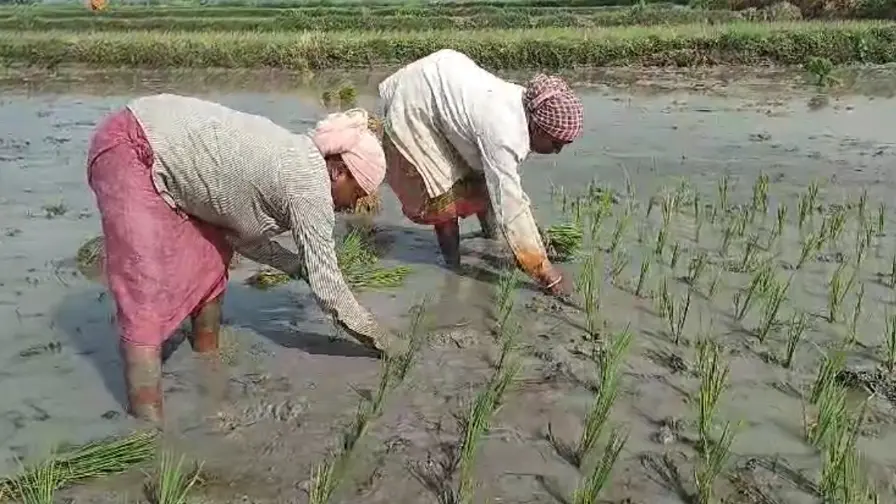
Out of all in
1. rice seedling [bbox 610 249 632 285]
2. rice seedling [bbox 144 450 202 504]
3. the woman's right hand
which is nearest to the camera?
rice seedling [bbox 144 450 202 504]

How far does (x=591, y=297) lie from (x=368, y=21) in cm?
1598

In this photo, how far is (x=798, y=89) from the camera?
11195 mm

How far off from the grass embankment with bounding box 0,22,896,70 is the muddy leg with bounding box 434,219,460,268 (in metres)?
9.37

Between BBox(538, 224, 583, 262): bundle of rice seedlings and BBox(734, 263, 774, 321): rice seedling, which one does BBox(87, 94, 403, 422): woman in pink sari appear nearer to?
BBox(734, 263, 774, 321): rice seedling

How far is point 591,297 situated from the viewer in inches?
148

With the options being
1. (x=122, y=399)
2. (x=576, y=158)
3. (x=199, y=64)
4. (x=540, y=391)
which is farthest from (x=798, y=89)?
(x=122, y=399)

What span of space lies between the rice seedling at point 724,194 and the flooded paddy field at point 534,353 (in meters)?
0.03

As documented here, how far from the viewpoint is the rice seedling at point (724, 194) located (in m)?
5.52

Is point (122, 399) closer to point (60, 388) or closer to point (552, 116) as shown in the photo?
point (60, 388)

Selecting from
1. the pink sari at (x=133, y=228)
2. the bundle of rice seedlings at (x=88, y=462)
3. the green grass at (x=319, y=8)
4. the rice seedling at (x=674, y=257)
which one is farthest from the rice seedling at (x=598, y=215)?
the green grass at (x=319, y=8)

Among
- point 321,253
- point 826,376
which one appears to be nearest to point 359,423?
point 321,253

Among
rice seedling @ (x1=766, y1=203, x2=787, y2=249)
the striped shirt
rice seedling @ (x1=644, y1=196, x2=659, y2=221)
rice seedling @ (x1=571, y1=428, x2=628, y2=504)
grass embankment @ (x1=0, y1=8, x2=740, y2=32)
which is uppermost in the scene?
the striped shirt

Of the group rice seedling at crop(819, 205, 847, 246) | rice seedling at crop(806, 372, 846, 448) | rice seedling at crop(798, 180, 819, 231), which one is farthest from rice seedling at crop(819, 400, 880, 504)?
rice seedling at crop(798, 180, 819, 231)

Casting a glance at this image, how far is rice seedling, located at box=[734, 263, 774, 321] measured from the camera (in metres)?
3.73
